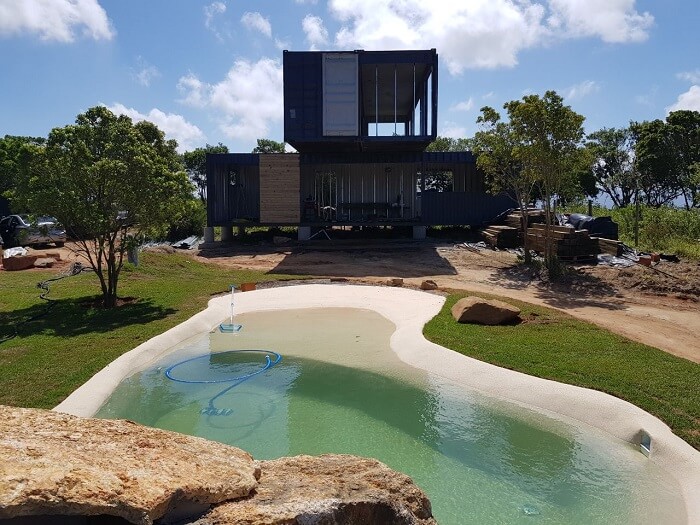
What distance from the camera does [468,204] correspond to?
27.5 m

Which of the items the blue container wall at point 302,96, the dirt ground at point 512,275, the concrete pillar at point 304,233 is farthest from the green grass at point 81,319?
the blue container wall at point 302,96

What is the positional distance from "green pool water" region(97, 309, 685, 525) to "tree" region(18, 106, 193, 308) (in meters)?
4.09

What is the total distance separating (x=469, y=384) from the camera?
28.5 feet

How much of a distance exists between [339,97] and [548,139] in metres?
10.2

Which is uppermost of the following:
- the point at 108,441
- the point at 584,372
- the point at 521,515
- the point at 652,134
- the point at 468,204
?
the point at 652,134

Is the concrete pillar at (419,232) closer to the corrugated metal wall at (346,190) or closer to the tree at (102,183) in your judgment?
the corrugated metal wall at (346,190)

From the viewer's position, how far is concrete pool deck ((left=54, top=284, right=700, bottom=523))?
243 inches

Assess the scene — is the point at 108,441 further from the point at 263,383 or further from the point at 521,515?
the point at 263,383

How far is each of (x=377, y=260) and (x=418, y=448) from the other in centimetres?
1561

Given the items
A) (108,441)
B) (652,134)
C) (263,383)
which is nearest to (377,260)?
(263,383)

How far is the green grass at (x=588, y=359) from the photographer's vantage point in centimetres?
730

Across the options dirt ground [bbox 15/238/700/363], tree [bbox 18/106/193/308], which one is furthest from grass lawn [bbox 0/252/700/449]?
tree [bbox 18/106/193/308]

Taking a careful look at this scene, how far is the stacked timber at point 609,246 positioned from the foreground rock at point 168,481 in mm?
17601

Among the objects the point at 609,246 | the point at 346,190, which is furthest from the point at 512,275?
the point at 346,190
